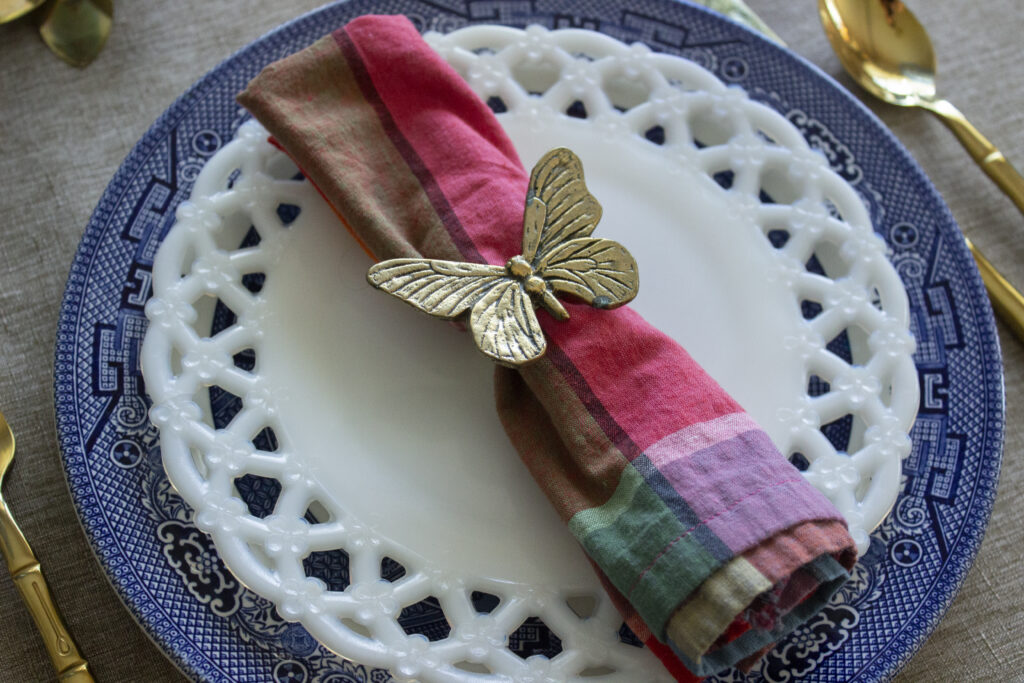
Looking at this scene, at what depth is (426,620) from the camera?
1.87 ft

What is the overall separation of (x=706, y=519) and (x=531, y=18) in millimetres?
497

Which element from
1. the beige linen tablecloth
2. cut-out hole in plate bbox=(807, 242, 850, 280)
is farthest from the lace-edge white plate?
the beige linen tablecloth

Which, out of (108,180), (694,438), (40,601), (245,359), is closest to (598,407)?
(694,438)

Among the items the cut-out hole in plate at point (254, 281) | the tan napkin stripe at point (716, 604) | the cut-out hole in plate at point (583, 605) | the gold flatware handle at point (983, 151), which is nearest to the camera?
the tan napkin stripe at point (716, 604)

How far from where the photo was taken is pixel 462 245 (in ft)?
1.91

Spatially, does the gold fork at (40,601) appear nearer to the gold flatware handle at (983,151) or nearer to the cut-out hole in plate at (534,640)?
the cut-out hole in plate at (534,640)

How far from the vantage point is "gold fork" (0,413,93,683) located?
558 mm

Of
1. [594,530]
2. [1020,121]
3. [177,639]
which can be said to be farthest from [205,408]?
[1020,121]

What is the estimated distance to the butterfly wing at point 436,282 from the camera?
1.72 feet

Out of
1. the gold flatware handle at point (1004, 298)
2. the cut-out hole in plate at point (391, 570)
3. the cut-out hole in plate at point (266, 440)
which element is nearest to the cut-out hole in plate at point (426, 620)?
the cut-out hole in plate at point (391, 570)

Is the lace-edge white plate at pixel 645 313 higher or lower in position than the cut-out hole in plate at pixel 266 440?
higher

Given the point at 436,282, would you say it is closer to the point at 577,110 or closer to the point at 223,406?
the point at 223,406

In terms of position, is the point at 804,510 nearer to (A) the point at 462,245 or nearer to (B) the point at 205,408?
(A) the point at 462,245

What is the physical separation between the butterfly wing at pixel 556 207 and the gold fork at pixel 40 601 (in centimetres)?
39
